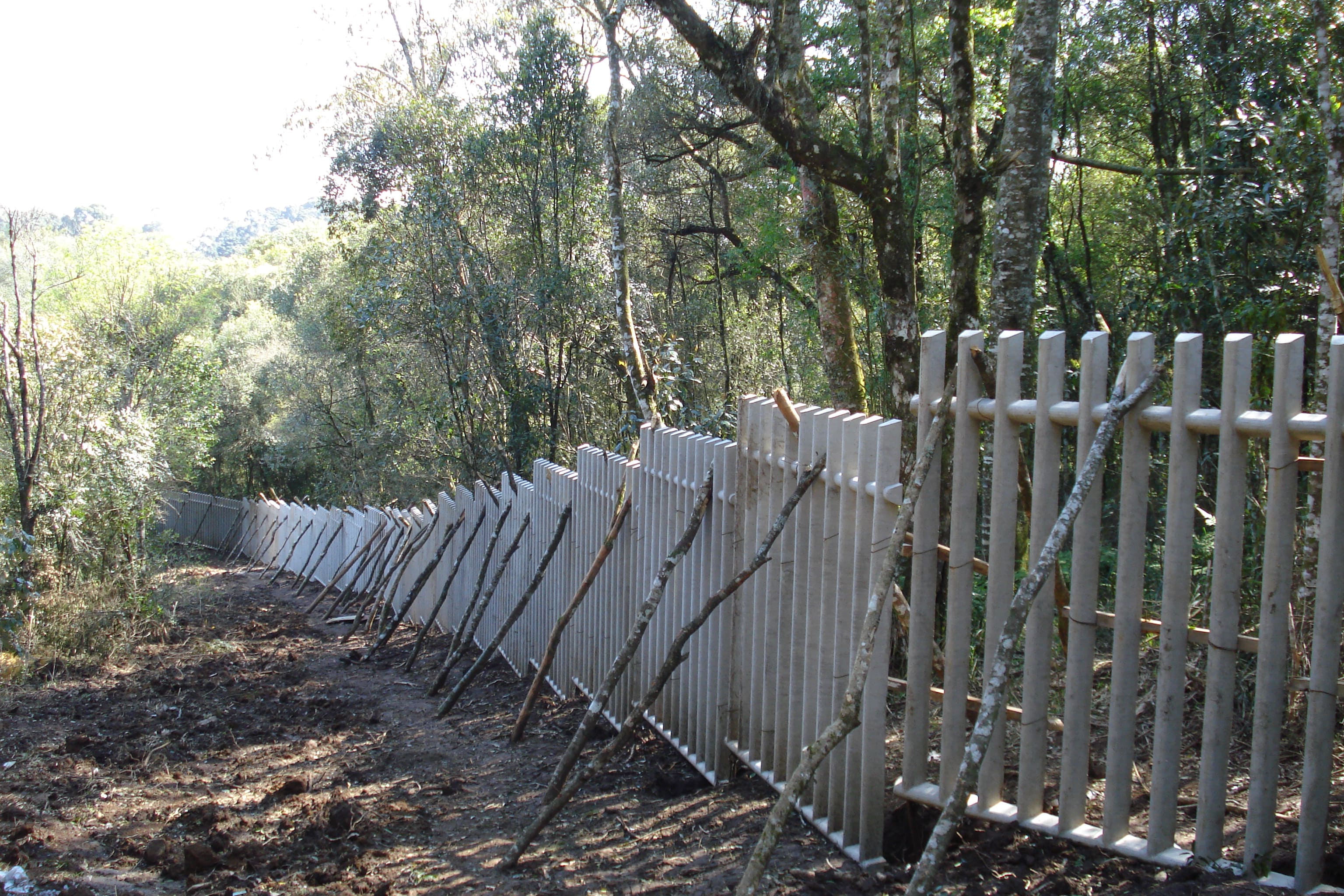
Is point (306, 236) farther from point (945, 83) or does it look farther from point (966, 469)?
point (966, 469)

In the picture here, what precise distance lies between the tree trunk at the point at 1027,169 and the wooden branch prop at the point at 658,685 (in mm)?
2843

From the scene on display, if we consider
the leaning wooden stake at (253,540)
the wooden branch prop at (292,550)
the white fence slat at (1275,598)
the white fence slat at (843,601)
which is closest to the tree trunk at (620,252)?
→ the white fence slat at (843,601)

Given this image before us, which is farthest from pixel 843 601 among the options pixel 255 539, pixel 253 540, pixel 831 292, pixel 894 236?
pixel 253 540

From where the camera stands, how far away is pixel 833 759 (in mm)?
3887

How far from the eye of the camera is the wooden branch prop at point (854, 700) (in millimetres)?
3068

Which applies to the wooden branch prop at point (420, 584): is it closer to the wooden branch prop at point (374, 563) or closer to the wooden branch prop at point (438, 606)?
the wooden branch prop at point (438, 606)

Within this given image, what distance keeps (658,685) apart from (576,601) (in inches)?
63.4

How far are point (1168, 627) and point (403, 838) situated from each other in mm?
3376

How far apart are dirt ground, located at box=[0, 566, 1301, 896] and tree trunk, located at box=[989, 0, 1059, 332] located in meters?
3.48

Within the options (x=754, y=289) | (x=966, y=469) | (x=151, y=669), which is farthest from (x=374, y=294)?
(x=966, y=469)

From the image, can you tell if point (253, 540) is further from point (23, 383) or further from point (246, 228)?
point (246, 228)

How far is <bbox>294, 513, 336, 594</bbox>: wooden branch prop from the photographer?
17.8 meters

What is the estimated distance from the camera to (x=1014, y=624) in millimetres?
2762

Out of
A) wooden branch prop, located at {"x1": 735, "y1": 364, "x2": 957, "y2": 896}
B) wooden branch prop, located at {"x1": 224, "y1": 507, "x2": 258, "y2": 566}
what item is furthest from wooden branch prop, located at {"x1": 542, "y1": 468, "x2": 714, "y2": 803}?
wooden branch prop, located at {"x1": 224, "y1": 507, "x2": 258, "y2": 566}
